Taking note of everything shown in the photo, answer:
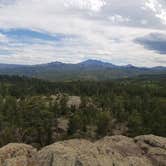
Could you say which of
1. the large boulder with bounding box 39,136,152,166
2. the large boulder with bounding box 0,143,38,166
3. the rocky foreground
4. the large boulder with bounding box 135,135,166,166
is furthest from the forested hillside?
the large boulder with bounding box 0,143,38,166

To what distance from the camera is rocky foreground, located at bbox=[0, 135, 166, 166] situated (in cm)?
3412

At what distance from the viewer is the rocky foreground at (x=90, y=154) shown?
3412 cm

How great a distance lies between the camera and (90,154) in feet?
116

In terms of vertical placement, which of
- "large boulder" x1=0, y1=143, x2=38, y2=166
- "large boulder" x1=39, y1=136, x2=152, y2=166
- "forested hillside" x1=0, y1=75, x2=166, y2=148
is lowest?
"forested hillside" x1=0, y1=75, x2=166, y2=148

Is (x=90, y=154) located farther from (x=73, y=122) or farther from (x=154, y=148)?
(x=73, y=122)

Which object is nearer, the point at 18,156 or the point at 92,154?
the point at 92,154

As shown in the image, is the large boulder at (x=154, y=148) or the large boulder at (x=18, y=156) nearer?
the large boulder at (x=18, y=156)

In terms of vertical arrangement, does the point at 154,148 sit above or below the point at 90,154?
below

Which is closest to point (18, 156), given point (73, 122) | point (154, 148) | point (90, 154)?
point (90, 154)

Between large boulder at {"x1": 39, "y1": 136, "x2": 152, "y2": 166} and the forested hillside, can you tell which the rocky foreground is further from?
the forested hillside

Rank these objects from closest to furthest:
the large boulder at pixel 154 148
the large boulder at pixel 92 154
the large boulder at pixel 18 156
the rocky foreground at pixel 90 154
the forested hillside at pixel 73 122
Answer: the large boulder at pixel 92 154 < the rocky foreground at pixel 90 154 < the large boulder at pixel 18 156 < the large boulder at pixel 154 148 < the forested hillside at pixel 73 122

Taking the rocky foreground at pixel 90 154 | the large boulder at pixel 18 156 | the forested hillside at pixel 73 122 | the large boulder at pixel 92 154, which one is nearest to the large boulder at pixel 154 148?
the rocky foreground at pixel 90 154

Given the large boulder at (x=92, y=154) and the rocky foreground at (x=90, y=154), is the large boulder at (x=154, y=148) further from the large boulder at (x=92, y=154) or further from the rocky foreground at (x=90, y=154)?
the large boulder at (x=92, y=154)

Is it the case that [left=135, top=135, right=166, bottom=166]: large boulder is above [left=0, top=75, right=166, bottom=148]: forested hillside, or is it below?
above
